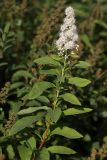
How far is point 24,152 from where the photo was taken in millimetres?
4074

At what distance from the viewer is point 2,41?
16.9 feet

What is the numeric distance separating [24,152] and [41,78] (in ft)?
2.77

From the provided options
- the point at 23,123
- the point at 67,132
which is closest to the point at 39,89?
the point at 23,123

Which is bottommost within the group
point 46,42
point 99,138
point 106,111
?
point 99,138

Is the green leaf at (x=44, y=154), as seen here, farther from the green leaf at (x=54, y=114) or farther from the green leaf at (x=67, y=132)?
the green leaf at (x=54, y=114)

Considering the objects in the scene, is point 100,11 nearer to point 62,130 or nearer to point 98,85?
point 98,85

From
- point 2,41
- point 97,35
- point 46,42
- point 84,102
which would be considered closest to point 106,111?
point 84,102

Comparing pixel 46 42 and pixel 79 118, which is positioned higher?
pixel 46 42

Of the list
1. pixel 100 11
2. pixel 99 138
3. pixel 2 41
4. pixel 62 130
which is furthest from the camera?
pixel 100 11

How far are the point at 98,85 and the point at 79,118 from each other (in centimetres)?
59

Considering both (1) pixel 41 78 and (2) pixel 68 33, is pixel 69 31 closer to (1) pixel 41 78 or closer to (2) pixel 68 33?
(2) pixel 68 33

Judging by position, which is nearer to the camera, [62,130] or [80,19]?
[62,130]

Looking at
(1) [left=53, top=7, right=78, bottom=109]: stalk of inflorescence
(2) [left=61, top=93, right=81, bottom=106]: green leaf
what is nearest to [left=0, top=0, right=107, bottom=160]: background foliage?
(2) [left=61, top=93, right=81, bottom=106]: green leaf

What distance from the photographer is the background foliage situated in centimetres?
420
